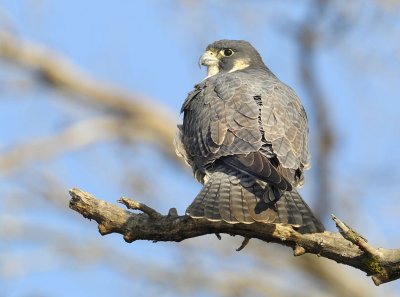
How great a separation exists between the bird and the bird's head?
1.45ft

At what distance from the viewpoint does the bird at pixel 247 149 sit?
5.01 meters

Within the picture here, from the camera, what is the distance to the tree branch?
5020mm

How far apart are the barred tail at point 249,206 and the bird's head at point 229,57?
209 centimetres

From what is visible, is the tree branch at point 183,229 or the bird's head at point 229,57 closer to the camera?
the tree branch at point 183,229

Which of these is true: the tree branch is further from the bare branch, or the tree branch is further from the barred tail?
the bare branch

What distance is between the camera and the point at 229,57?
729cm

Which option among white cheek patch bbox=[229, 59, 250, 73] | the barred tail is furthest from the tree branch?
white cheek patch bbox=[229, 59, 250, 73]

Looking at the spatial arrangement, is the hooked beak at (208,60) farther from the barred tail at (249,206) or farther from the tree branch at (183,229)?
the tree branch at (183,229)

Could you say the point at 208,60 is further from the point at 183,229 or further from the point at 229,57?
the point at 183,229

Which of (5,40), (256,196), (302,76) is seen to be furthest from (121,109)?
(256,196)

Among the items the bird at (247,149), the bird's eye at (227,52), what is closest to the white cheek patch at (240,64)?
the bird's eye at (227,52)

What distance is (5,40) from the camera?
14.8 metres

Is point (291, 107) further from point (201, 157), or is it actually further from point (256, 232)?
point (256, 232)

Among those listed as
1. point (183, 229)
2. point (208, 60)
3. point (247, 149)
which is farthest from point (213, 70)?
point (183, 229)
